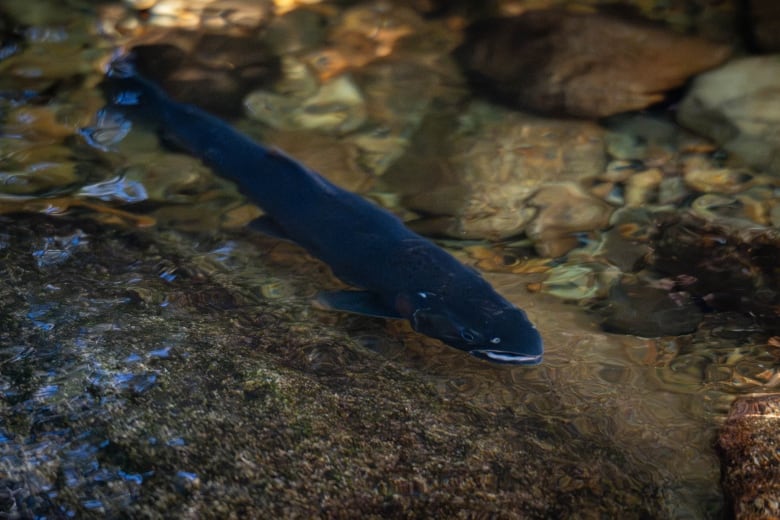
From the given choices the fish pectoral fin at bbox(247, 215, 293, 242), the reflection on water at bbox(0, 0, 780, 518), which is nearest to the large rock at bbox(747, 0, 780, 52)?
the reflection on water at bbox(0, 0, 780, 518)

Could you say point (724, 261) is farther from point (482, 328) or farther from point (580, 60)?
point (580, 60)

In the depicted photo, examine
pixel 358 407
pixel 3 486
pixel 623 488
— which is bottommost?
pixel 623 488

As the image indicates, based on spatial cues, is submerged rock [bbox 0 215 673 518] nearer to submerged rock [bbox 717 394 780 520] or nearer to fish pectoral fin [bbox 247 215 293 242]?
submerged rock [bbox 717 394 780 520]

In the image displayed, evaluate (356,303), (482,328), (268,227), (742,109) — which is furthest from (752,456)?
(742,109)

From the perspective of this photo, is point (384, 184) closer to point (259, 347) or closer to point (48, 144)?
point (259, 347)

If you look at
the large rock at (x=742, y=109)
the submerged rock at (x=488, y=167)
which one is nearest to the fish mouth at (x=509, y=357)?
the submerged rock at (x=488, y=167)

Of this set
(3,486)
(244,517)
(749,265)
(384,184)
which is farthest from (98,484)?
(749,265)
